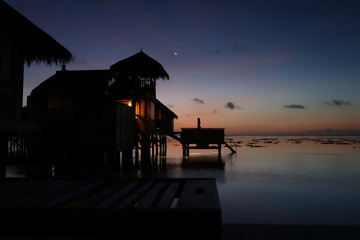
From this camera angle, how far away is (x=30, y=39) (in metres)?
7.63

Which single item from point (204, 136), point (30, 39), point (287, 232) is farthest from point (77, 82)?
point (287, 232)

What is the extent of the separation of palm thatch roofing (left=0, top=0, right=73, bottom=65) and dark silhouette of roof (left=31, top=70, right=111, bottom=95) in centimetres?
1200

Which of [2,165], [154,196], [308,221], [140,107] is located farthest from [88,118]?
[154,196]

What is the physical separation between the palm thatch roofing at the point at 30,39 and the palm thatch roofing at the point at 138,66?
18096 millimetres

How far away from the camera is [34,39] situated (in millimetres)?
7594

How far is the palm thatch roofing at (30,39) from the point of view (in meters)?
6.48

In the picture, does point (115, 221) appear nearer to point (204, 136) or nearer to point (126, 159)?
point (126, 159)

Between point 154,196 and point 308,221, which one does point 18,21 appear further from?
point 308,221

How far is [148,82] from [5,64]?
20945 millimetres

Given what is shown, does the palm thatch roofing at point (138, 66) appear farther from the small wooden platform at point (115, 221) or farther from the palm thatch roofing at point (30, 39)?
the small wooden platform at point (115, 221)

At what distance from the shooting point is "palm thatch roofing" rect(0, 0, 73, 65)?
6.48 metres

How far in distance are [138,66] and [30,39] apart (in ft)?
64.6

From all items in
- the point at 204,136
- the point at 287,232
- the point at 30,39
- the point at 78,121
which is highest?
the point at 30,39

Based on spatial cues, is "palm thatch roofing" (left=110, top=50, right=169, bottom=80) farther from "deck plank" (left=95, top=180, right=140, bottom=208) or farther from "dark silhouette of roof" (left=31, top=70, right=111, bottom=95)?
"deck plank" (left=95, top=180, right=140, bottom=208)
